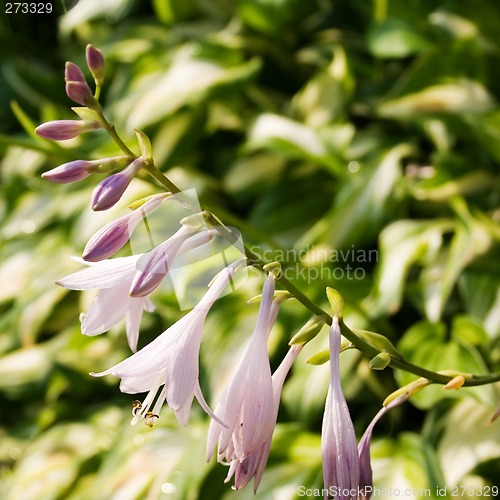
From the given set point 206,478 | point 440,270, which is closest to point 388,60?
point 440,270

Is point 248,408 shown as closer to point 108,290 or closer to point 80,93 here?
point 108,290

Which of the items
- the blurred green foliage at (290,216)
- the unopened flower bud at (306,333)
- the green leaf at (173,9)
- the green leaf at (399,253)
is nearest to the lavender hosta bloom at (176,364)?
the unopened flower bud at (306,333)

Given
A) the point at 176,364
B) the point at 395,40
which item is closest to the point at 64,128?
the point at 176,364

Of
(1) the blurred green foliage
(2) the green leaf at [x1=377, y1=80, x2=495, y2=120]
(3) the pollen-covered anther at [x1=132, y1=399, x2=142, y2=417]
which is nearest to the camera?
(3) the pollen-covered anther at [x1=132, y1=399, x2=142, y2=417]

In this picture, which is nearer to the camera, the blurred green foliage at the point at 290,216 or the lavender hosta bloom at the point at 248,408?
the lavender hosta bloom at the point at 248,408

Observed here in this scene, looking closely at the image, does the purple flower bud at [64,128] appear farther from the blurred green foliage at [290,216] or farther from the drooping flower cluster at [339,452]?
the blurred green foliage at [290,216]

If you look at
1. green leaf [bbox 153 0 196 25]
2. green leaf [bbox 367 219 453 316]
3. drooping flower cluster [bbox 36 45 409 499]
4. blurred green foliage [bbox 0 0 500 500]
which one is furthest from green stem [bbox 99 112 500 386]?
green leaf [bbox 153 0 196 25]

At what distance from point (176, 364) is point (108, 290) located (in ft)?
0.44

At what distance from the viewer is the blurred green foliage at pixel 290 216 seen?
172 centimetres

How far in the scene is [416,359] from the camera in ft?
5.54

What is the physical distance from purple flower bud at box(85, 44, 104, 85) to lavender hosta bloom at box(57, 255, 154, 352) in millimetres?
218

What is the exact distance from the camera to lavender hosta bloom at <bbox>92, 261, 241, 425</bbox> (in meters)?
0.80

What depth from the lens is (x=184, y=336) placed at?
0.84 metres

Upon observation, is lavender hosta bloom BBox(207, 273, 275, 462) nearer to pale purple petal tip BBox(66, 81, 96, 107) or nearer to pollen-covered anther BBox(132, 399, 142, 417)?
pollen-covered anther BBox(132, 399, 142, 417)
